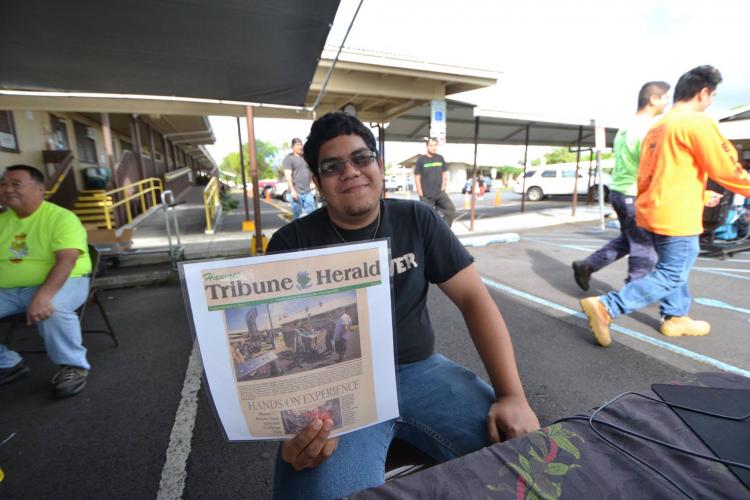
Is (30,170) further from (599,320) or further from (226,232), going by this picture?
(226,232)

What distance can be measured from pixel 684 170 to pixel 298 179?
5.67 metres

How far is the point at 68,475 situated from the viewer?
1846 mm

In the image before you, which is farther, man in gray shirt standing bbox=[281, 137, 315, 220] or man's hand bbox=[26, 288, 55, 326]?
man in gray shirt standing bbox=[281, 137, 315, 220]

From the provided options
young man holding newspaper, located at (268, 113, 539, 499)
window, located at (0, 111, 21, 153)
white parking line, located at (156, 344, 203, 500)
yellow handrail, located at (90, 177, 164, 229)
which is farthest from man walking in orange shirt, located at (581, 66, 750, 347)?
window, located at (0, 111, 21, 153)

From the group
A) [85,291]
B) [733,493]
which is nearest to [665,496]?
[733,493]

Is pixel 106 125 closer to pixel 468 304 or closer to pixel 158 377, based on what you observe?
pixel 158 377

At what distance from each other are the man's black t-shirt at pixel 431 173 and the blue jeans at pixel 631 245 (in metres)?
3.54

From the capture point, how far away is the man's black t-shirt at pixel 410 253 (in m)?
1.40

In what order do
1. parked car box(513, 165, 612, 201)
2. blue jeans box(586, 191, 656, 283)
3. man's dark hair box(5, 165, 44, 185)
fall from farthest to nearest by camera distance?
parked car box(513, 165, 612, 201), blue jeans box(586, 191, 656, 283), man's dark hair box(5, 165, 44, 185)

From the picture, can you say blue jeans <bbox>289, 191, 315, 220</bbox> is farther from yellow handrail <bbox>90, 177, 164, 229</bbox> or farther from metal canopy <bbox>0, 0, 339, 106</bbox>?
yellow handrail <bbox>90, 177, 164, 229</bbox>

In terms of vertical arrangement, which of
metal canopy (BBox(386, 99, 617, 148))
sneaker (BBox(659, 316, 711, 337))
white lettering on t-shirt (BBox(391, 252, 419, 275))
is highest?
metal canopy (BBox(386, 99, 617, 148))

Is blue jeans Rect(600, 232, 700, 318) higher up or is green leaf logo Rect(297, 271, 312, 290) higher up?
green leaf logo Rect(297, 271, 312, 290)

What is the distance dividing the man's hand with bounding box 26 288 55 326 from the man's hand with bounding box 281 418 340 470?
8.24ft

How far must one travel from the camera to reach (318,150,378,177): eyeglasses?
4.53ft
